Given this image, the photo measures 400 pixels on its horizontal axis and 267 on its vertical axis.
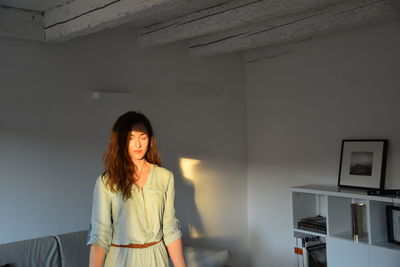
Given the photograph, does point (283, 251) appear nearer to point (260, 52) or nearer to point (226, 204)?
point (226, 204)

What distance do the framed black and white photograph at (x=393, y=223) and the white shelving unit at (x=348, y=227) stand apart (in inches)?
1.7

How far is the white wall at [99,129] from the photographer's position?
318 centimetres

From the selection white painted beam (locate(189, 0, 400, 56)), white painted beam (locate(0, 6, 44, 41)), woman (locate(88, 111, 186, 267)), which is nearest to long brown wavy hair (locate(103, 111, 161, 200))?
woman (locate(88, 111, 186, 267))

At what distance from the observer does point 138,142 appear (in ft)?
6.18

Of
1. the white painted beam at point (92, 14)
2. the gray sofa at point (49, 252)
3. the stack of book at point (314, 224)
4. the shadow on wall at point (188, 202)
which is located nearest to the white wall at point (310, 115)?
the stack of book at point (314, 224)

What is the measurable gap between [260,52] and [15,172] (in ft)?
8.04

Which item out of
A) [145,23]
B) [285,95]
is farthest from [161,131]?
[285,95]

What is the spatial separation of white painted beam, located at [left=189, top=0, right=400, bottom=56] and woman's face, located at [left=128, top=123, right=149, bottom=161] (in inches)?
71.6

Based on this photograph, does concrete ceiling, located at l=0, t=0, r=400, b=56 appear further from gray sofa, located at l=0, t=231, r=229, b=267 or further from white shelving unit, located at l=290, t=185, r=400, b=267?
→ gray sofa, located at l=0, t=231, r=229, b=267

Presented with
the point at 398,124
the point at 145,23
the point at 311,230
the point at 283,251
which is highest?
the point at 145,23

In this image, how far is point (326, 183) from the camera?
12.7 feet

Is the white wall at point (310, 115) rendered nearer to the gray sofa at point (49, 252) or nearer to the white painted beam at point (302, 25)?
the white painted beam at point (302, 25)

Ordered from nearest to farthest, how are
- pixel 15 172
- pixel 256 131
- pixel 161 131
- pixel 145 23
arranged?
pixel 15 172, pixel 145 23, pixel 161 131, pixel 256 131

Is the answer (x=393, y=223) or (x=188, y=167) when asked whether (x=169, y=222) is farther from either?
(x=188, y=167)
